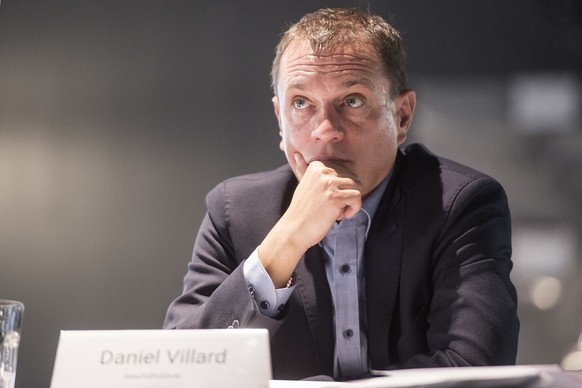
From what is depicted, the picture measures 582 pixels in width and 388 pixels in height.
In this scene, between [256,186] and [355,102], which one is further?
[256,186]

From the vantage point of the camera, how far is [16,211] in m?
3.50

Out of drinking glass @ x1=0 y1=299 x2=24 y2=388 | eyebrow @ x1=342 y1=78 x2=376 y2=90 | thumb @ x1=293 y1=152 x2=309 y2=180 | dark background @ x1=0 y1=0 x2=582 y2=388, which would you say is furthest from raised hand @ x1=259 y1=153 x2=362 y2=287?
dark background @ x1=0 y1=0 x2=582 y2=388

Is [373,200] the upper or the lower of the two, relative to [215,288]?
upper

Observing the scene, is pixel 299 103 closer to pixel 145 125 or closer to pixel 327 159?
pixel 327 159

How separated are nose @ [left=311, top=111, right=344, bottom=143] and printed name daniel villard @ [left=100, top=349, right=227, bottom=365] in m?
0.81

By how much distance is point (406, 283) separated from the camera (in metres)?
1.83

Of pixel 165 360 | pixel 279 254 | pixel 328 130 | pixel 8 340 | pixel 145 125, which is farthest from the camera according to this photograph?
pixel 145 125

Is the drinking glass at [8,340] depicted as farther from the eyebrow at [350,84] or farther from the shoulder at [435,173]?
the shoulder at [435,173]

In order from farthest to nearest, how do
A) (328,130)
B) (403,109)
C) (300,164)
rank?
(403,109) → (300,164) → (328,130)

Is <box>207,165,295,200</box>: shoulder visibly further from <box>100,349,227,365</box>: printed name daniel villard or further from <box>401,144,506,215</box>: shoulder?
<box>100,349,227,365</box>: printed name daniel villard

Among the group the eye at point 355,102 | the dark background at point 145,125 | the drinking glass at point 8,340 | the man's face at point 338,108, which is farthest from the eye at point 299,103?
the dark background at point 145,125

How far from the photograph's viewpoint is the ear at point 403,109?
203 centimetres

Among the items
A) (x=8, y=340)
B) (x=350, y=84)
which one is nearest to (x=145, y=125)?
(x=350, y=84)

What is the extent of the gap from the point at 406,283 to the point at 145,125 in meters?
1.95
